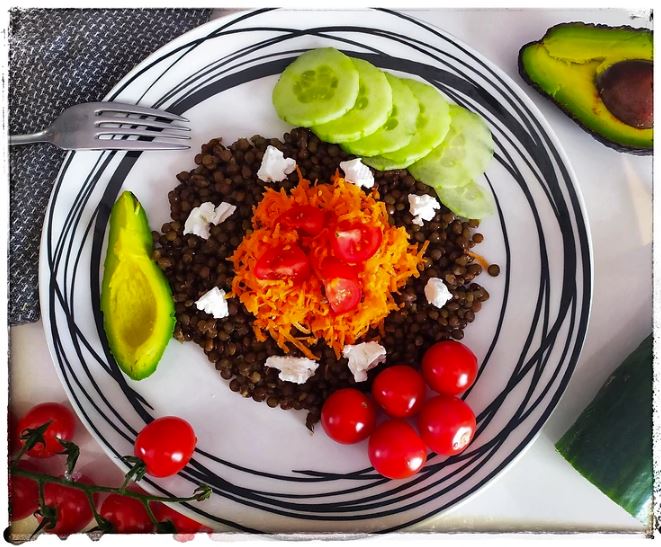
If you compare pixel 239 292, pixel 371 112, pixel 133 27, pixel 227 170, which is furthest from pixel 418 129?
pixel 133 27

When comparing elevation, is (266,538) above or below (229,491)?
below

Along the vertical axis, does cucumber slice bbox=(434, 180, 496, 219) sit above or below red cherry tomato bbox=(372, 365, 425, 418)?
above

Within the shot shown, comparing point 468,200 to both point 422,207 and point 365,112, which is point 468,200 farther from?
point 365,112

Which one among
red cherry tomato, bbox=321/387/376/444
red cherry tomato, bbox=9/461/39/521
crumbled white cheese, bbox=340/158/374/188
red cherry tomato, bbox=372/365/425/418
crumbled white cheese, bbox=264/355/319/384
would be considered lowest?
red cherry tomato, bbox=9/461/39/521

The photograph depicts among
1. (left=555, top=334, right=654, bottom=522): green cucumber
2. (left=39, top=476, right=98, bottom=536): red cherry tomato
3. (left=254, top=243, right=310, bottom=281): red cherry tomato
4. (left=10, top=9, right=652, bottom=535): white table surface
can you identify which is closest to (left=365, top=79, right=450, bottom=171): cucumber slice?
(left=10, top=9, right=652, bottom=535): white table surface

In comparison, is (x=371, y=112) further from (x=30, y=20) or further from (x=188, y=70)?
(x=30, y=20)

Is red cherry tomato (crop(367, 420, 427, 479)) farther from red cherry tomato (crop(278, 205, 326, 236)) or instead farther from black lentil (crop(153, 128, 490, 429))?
red cherry tomato (crop(278, 205, 326, 236))

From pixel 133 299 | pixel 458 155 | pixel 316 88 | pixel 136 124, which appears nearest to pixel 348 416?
pixel 133 299
